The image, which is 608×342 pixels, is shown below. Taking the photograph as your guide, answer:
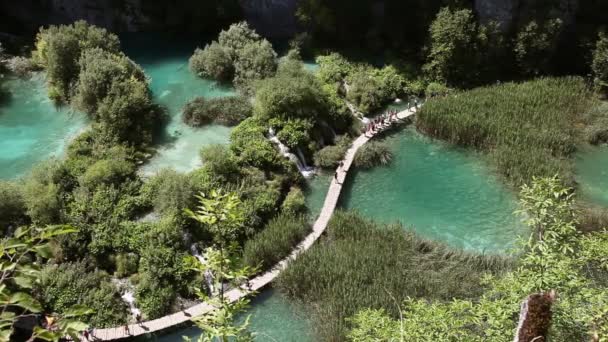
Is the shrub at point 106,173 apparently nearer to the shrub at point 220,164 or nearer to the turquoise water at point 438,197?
the shrub at point 220,164

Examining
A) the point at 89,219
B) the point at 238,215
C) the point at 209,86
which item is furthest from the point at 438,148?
the point at 238,215

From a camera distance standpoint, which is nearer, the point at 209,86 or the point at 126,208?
the point at 126,208

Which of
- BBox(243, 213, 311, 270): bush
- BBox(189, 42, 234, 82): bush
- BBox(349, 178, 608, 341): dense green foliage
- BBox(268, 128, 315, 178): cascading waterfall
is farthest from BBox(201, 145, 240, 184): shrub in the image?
BBox(349, 178, 608, 341): dense green foliage

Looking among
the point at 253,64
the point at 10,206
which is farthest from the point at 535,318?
the point at 253,64

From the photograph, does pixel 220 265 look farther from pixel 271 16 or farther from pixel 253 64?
pixel 271 16

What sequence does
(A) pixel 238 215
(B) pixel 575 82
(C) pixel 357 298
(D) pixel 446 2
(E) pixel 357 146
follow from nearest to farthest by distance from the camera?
1. (A) pixel 238 215
2. (C) pixel 357 298
3. (E) pixel 357 146
4. (B) pixel 575 82
5. (D) pixel 446 2

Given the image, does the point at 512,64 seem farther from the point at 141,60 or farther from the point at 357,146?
the point at 141,60
